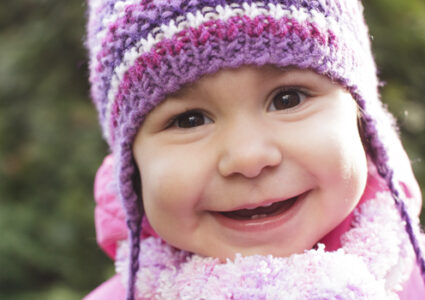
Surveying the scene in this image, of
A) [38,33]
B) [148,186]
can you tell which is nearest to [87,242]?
[38,33]

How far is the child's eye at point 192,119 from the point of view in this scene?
1.08 metres

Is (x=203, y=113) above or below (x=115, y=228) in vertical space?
above

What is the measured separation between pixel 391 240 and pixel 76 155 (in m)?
1.80

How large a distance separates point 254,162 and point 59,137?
192 cm

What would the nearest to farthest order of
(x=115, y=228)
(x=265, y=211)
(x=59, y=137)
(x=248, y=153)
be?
(x=248, y=153) < (x=265, y=211) < (x=115, y=228) < (x=59, y=137)

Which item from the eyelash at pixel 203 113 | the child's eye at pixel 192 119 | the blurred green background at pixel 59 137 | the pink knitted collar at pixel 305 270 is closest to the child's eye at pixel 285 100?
the eyelash at pixel 203 113

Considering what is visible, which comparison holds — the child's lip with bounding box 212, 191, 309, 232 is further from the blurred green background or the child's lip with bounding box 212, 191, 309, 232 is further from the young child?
the blurred green background

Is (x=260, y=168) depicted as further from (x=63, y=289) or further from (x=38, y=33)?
(x=38, y=33)

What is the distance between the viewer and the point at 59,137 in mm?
2719

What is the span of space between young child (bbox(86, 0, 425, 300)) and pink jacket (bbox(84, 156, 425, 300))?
Result: 0.16ft

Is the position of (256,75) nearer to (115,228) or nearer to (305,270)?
(305,270)

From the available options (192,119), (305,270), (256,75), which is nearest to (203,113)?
(192,119)

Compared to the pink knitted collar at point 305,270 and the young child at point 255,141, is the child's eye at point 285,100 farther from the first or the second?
the pink knitted collar at point 305,270

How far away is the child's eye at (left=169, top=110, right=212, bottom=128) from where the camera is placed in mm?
1083
